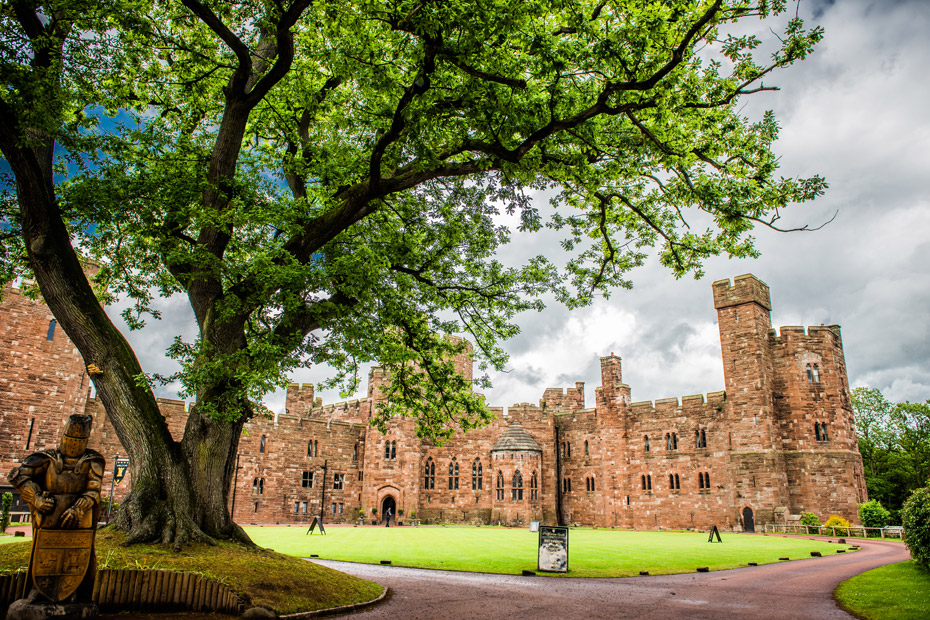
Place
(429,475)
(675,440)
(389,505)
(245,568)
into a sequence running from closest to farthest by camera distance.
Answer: (245,568)
(675,440)
(389,505)
(429,475)

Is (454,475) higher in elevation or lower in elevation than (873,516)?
higher

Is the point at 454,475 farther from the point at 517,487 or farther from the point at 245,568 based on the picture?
the point at 245,568

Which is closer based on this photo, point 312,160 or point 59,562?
point 59,562

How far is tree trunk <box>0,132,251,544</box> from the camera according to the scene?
996 cm

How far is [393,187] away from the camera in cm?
1181

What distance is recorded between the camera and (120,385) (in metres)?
10.3

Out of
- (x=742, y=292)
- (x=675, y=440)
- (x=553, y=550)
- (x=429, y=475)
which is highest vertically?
(x=742, y=292)

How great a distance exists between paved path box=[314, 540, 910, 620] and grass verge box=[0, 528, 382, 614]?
0.81 metres

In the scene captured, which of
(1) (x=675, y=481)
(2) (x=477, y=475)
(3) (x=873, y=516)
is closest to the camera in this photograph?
(3) (x=873, y=516)

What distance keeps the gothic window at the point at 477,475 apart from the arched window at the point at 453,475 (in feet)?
4.35

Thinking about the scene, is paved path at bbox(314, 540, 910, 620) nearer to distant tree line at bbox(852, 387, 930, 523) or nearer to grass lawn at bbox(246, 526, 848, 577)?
grass lawn at bbox(246, 526, 848, 577)

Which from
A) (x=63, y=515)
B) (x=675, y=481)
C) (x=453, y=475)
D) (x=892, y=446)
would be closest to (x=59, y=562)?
(x=63, y=515)

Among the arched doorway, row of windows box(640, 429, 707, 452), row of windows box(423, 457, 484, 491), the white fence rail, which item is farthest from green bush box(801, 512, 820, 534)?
the arched doorway

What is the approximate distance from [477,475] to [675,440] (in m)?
16.7
